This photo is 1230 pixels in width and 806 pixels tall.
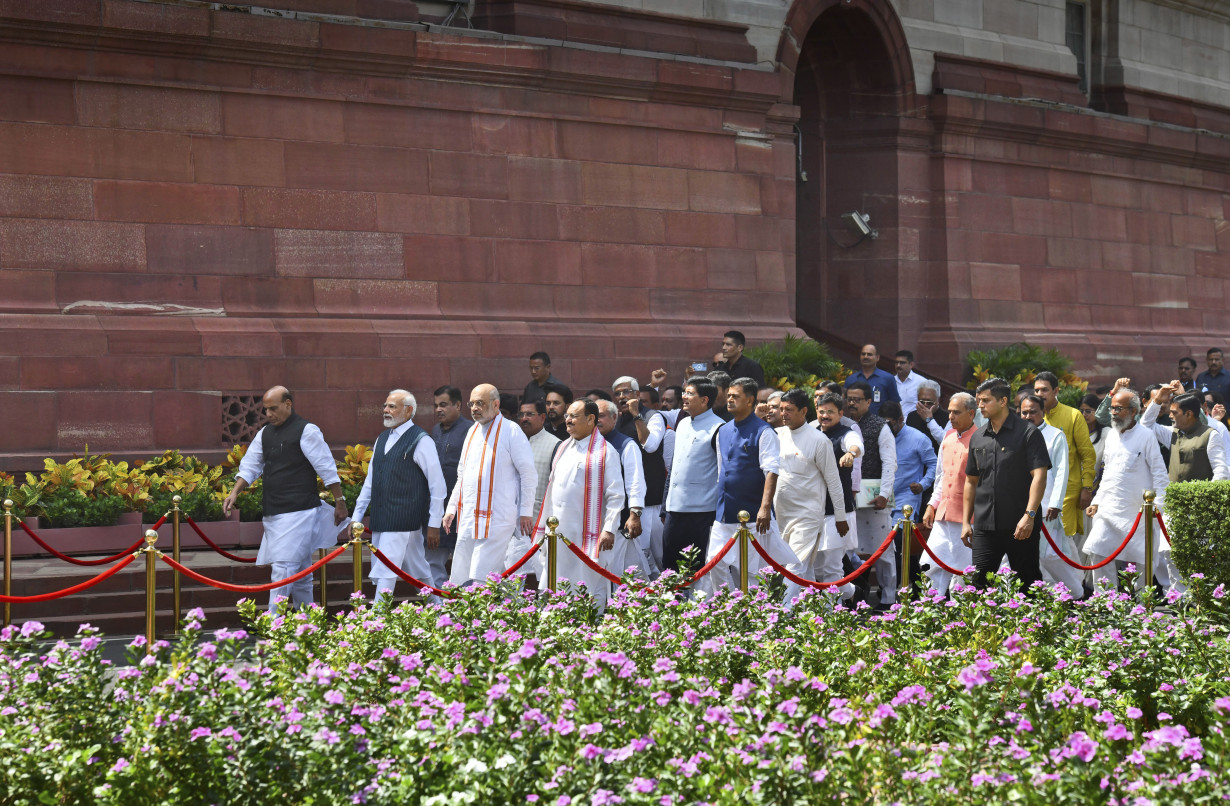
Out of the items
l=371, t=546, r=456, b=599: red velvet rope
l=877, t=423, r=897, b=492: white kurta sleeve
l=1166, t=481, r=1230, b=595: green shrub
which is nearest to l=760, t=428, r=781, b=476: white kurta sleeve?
l=877, t=423, r=897, b=492: white kurta sleeve

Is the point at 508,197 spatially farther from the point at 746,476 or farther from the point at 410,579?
the point at 410,579

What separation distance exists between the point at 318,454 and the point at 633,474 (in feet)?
7.28

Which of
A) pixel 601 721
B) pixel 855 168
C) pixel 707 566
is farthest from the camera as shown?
pixel 855 168

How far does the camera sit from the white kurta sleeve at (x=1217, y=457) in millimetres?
10969

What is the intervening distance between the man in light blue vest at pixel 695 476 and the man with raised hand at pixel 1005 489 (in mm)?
1759

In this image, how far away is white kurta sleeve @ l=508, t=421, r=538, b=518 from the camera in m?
9.66

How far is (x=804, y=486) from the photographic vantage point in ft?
32.0

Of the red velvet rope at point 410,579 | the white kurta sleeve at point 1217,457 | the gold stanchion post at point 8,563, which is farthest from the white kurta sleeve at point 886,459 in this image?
the gold stanchion post at point 8,563

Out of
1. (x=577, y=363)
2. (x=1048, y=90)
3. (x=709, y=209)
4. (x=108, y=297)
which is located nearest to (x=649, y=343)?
(x=577, y=363)

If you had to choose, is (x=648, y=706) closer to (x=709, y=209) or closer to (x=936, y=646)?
(x=936, y=646)

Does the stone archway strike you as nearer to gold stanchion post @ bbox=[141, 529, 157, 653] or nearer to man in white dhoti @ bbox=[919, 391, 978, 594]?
man in white dhoti @ bbox=[919, 391, 978, 594]

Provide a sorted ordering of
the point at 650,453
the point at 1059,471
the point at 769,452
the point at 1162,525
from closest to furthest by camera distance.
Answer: the point at 769,452
the point at 1059,471
the point at 1162,525
the point at 650,453

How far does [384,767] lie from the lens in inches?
191

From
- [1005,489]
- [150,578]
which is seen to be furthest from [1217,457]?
[150,578]
